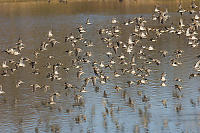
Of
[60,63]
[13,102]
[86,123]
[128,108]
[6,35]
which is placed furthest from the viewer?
[6,35]

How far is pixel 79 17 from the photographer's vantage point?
6006cm

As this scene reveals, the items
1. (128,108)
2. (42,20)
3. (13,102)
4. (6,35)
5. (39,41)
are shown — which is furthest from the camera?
(42,20)

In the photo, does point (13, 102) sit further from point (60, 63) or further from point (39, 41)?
point (39, 41)

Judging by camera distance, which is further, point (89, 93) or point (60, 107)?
point (89, 93)

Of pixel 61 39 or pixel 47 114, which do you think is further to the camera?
pixel 61 39

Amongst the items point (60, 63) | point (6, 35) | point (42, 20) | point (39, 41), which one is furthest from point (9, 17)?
point (60, 63)

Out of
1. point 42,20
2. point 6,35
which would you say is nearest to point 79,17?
point 42,20

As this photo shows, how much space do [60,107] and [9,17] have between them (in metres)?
36.2

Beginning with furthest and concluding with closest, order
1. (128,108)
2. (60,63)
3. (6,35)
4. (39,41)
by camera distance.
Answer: (6,35) → (39,41) → (60,63) → (128,108)

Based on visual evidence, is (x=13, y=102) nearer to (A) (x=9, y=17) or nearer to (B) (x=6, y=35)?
(B) (x=6, y=35)

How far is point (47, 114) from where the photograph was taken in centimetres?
2653

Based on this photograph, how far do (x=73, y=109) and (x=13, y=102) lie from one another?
3.21 metres

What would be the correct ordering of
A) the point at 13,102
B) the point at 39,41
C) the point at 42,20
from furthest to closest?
the point at 42,20
the point at 39,41
the point at 13,102

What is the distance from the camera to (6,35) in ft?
165
